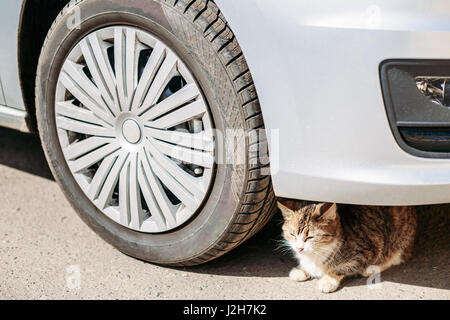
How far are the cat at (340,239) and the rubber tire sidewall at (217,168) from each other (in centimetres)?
33

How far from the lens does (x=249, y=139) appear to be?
80.5 inches

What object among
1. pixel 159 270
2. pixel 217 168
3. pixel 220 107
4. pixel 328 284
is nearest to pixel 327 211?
pixel 328 284

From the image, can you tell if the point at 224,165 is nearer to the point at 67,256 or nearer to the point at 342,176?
the point at 342,176

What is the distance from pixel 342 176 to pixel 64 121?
1.30 m

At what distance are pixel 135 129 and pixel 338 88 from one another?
0.91 meters

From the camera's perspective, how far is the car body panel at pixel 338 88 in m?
1.72

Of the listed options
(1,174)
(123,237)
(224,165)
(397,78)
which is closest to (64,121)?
(123,237)

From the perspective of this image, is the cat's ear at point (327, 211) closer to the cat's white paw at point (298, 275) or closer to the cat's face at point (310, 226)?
the cat's face at point (310, 226)

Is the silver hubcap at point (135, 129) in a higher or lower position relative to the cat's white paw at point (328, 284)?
higher

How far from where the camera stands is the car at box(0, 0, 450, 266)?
1.76m

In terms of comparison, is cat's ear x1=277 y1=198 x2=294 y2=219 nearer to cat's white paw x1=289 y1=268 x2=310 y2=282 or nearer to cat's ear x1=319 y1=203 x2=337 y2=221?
cat's ear x1=319 y1=203 x2=337 y2=221

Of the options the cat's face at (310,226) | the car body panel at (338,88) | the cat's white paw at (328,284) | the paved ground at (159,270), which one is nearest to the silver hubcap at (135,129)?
the paved ground at (159,270)

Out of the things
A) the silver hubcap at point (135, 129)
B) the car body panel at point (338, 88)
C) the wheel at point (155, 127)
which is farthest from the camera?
the silver hubcap at point (135, 129)

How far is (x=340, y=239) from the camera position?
2.42 meters
